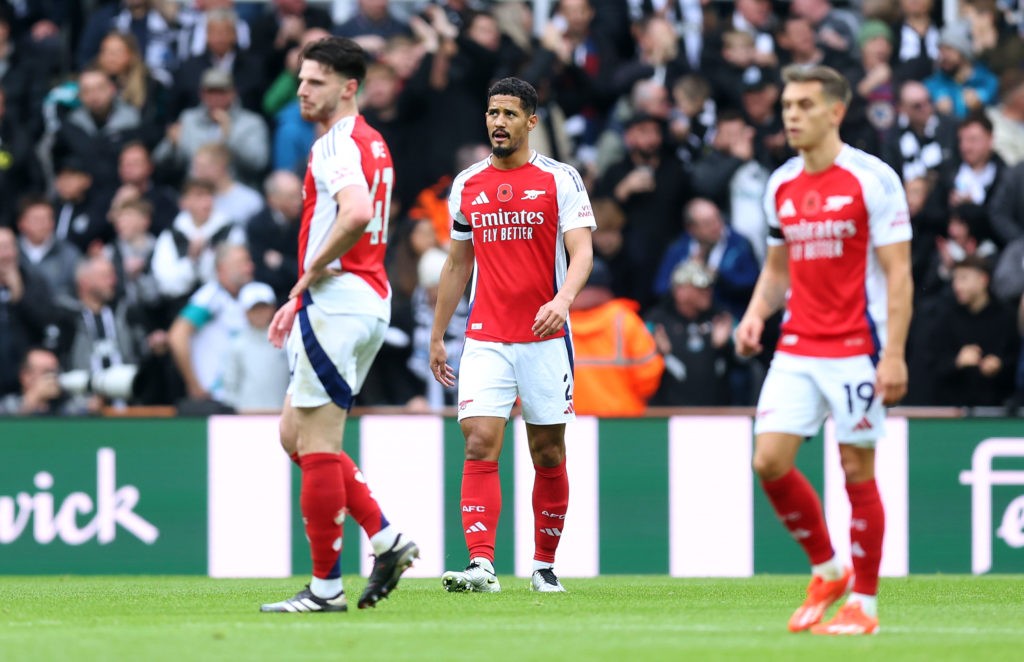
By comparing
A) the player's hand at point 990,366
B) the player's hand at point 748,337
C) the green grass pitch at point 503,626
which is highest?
A: the player's hand at point 748,337

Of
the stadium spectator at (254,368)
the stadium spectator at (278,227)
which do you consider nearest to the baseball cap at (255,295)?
the stadium spectator at (254,368)

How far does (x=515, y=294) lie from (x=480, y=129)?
646 cm

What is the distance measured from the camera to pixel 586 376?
44.5 feet

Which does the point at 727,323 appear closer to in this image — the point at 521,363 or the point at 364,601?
the point at 521,363

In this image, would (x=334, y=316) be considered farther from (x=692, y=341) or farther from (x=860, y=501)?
(x=692, y=341)

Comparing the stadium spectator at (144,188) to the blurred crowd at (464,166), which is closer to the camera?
the blurred crowd at (464,166)

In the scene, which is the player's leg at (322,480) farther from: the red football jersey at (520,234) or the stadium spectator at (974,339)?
the stadium spectator at (974,339)

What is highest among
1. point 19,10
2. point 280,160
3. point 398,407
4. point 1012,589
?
point 19,10

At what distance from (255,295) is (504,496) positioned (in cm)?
245

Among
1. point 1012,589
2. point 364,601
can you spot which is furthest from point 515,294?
point 1012,589

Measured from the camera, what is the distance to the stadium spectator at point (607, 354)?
1341 cm

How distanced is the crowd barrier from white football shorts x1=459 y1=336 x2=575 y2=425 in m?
3.44

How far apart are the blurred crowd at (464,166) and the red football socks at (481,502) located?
363 cm

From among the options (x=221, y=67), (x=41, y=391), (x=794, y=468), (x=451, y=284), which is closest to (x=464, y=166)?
(x=221, y=67)
